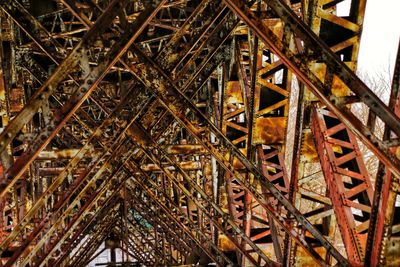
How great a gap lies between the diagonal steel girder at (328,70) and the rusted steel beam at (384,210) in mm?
304

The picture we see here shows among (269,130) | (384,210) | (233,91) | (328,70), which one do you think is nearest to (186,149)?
(233,91)

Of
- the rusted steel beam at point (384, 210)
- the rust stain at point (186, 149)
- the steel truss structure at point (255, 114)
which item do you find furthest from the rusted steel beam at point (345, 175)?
the rust stain at point (186, 149)

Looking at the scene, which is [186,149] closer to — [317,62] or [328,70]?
[317,62]

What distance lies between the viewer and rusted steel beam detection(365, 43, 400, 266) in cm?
391

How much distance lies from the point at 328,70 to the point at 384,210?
1.36m

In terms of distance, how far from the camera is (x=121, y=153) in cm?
842

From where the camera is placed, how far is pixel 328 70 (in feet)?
11.7

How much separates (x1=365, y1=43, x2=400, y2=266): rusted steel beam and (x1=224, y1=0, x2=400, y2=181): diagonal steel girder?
304mm

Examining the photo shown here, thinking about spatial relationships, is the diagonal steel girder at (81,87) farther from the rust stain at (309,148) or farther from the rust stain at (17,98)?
the rust stain at (17,98)

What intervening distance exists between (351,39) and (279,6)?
6.60ft

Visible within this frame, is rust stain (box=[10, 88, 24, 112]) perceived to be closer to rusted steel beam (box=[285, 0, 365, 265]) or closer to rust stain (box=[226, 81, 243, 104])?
rust stain (box=[226, 81, 243, 104])

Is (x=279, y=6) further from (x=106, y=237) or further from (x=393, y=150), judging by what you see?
(x=106, y=237)

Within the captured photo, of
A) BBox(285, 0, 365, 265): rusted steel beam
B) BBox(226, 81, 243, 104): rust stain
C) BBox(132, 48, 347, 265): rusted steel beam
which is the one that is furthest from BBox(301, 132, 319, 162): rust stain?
BBox(226, 81, 243, 104): rust stain

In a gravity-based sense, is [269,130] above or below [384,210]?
above
